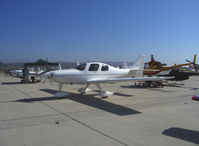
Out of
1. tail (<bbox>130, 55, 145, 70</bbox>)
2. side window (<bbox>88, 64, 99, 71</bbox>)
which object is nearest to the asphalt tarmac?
side window (<bbox>88, 64, 99, 71</bbox>)

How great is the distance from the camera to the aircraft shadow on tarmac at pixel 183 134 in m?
4.72

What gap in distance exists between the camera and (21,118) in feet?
21.7

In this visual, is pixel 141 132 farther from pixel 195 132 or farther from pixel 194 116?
pixel 194 116

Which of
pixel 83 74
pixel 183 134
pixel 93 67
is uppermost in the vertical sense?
pixel 93 67

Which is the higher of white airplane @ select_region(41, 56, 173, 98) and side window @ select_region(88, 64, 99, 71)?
side window @ select_region(88, 64, 99, 71)

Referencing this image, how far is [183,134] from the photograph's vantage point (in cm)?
507

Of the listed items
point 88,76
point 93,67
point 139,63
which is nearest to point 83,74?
point 88,76

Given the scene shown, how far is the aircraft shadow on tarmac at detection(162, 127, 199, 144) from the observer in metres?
4.72

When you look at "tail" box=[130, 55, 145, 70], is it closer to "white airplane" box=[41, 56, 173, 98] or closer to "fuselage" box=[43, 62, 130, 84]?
"white airplane" box=[41, 56, 173, 98]

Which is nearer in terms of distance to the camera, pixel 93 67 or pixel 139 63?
pixel 93 67

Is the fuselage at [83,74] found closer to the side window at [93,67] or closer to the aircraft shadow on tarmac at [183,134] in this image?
the side window at [93,67]

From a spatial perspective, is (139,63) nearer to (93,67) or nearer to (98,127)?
(93,67)

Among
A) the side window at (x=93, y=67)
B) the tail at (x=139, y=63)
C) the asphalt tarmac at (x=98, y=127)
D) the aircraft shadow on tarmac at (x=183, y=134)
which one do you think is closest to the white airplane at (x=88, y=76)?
the side window at (x=93, y=67)

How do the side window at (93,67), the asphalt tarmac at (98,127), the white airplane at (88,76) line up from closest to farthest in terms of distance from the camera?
the asphalt tarmac at (98,127), the white airplane at (88,76), the side window at (93,67)
